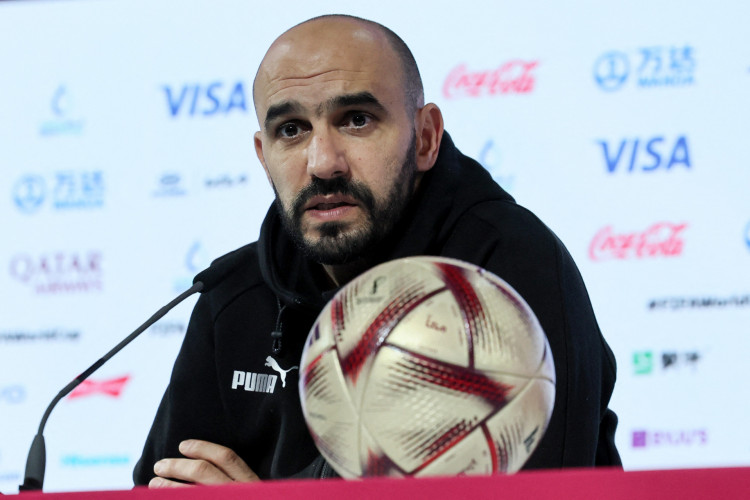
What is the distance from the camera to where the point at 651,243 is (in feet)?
9.67

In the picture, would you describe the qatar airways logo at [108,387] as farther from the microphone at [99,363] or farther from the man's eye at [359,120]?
the man's eye at [359,120]

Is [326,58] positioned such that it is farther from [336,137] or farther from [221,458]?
[221,458]

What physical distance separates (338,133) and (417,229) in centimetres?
18

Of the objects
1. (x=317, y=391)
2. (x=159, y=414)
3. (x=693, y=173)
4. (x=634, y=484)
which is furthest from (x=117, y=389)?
(x=634, y=484)

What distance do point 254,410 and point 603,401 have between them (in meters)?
0.53

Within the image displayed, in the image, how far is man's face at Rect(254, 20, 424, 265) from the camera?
51.7 inches

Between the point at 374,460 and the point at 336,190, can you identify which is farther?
the point at 336,190

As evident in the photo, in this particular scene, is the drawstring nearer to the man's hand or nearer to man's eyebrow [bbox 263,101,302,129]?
the man's hand

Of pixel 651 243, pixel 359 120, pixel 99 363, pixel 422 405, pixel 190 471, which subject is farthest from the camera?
pixel 651 243

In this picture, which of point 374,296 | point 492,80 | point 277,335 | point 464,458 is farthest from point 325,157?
point 492,80

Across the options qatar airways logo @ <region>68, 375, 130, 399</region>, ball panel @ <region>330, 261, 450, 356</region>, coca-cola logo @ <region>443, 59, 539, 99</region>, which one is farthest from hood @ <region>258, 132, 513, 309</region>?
qatar airways logo @ <region>68, 375, 130, 399</region>

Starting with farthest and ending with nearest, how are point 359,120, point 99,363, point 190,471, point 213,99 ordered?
point 213,99 < point 359,120 < point 190,471 < point 99,363

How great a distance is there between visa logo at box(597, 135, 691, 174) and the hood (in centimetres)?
160

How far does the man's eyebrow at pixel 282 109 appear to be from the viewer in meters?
1.33
